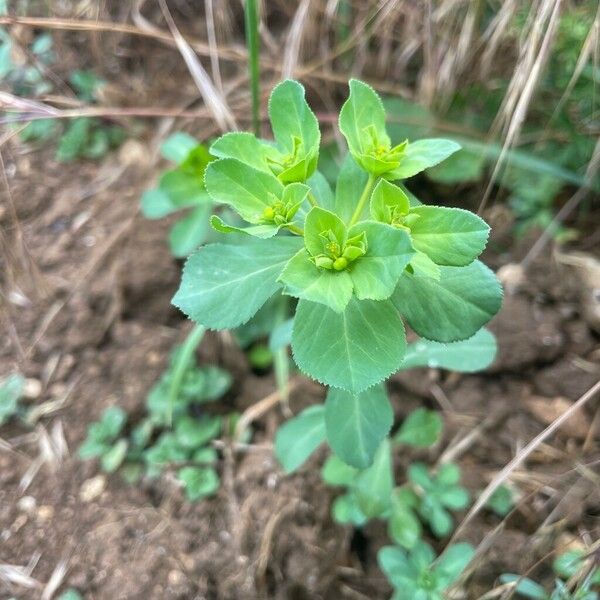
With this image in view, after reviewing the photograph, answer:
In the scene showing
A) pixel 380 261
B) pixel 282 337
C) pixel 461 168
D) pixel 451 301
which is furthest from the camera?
pixel 461 168

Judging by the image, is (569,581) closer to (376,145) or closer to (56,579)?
(376,145)

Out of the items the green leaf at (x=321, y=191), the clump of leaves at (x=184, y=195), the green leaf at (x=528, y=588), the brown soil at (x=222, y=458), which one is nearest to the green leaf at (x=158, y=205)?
the clump of leaves at (x=184, y=195)

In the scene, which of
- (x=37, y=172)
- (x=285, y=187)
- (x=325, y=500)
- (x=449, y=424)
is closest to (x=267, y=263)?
(x=285, y=187)

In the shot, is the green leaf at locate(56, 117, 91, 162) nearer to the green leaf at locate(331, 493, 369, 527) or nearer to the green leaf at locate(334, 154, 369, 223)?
the green leaf at locate(334, 154, 369, 223)

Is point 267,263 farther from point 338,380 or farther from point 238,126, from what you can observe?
point 238,126

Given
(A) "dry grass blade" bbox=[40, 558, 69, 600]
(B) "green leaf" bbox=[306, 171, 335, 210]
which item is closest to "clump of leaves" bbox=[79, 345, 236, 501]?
(A) "dry grass blade" bbox=[40, 558, 69, 600]

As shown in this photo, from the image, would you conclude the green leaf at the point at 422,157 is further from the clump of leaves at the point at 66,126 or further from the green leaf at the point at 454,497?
the clump of leaves at the point at 66,126

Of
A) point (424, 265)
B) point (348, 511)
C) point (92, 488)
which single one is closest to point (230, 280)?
point (424, 265)
